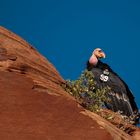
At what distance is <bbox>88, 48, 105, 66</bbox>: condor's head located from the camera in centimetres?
1852

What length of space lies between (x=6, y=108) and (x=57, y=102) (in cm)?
82

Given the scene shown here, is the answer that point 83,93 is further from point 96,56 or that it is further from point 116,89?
point 96,56

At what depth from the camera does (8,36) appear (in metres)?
→ 9.23

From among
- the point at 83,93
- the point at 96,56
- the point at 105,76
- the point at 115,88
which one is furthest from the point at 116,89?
the point at 83,93

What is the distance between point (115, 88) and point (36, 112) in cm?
998

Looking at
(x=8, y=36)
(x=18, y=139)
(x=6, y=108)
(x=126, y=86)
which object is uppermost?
(x=126, y=86)

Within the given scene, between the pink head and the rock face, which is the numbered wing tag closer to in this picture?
the pink head

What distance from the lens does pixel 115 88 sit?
16.4 metres

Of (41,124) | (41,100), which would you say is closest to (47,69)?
(41,100)

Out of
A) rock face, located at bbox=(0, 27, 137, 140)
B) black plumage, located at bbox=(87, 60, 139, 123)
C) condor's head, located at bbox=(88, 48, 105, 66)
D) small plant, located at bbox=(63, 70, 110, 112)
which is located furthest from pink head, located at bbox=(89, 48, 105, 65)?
rock face, located at bbox=(0, 27, 137, 140)

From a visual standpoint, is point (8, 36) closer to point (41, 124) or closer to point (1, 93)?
point (1, 93)

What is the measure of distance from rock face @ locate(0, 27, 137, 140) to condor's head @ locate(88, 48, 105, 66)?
10.0m

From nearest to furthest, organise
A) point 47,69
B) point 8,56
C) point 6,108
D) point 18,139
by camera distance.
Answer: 1. point 18,139
2. point 6,108
3. point 8,56
4. point 47,69

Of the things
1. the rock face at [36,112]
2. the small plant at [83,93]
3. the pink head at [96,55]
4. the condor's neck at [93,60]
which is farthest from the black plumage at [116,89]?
the rock face at [36,112]
